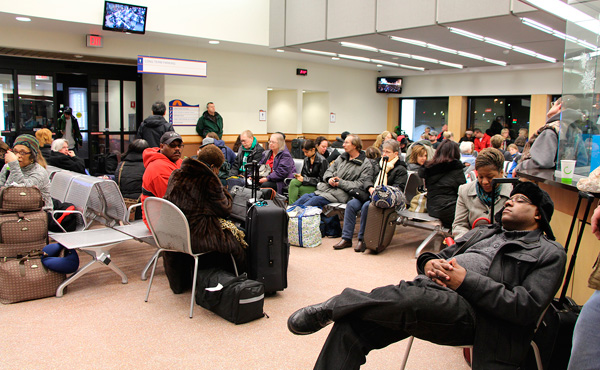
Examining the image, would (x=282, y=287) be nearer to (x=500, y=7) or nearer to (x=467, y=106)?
(x=500, y=7)

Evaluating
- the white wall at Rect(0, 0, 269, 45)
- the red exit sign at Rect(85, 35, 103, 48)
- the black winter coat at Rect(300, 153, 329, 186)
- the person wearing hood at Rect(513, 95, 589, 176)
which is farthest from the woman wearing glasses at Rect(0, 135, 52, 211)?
the red exit sign at Rect(85, 35, 103, 48)

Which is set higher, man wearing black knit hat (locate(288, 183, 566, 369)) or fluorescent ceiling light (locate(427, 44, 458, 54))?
fluorescent ceiling light (locate(427, 44, 458, 54))

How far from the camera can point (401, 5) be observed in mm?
8258

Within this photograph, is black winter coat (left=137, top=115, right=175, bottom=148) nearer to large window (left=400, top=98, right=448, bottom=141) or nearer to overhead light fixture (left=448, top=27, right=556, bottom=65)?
overhead light fixture (left=448, top=27, right=556, bottom=65)

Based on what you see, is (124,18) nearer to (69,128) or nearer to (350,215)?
(69,128)

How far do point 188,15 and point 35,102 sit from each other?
11.7ft

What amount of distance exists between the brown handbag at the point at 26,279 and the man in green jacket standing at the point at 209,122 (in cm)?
737

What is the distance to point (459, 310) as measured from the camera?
218 centimetres

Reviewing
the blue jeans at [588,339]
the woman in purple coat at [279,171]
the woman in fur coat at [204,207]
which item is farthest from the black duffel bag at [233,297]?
the woman in purple coat at [279,171]

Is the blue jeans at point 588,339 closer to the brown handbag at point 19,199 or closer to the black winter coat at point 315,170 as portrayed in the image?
the brown handbag at point 19,199

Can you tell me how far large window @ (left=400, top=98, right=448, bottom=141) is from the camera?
15.9 meters

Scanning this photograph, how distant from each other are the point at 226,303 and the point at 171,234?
67 centimetres

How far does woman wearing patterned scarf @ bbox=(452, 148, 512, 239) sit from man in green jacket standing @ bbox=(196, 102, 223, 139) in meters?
7.99

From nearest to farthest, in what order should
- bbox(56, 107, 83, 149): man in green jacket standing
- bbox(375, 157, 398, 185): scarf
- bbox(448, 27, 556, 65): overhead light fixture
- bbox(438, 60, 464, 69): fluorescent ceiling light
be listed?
bbox(375, 157, 398, 185): scarf → bbox(448, 27, 556, 65): overhead light fixture → bbox(56, 107, 83, 149): man in green jacket standing → bbox(438, 60, 464, 69): fluorescent ceiling light
